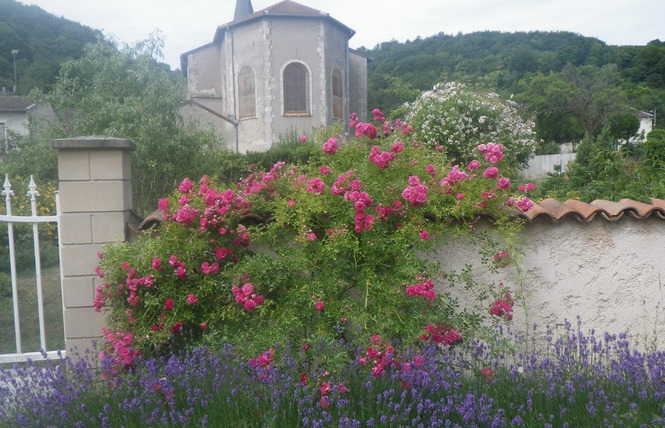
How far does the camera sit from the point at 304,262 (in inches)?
121

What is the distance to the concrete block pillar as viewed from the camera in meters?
3.33

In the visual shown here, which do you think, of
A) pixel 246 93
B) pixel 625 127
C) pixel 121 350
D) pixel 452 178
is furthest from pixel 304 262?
pixel 625 127

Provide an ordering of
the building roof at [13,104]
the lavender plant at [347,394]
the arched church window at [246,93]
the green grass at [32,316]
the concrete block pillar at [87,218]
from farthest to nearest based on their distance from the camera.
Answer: the building roof at [13,104] → the arched church window at [246,93] → the green grass at [32,316] → the concrete block pillar at [87,218] → the lavender plant at [347,394]

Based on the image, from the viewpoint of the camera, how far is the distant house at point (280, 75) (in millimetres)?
21594

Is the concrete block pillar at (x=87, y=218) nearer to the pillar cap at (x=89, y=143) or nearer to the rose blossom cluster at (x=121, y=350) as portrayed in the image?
the pillar cap at (x=89, y=143)

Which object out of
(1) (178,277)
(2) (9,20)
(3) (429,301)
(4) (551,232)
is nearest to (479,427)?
(3) (429,301)

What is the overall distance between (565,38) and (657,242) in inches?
2304

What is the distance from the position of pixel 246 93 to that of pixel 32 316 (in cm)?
1738

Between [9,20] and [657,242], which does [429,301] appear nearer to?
[657,242]

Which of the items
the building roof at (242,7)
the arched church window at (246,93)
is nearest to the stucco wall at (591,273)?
the arched church window at (246,93)

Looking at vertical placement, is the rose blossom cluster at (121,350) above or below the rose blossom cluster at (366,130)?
Answer: below

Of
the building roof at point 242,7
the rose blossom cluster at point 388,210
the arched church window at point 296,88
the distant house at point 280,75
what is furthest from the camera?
the building roof at point 242,7

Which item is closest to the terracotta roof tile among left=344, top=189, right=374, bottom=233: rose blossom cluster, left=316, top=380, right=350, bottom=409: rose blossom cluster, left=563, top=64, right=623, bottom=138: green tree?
left=344, top=189, right=374, bottom=233: rose blossom cluster

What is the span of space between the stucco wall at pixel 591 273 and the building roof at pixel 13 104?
36.3 m
